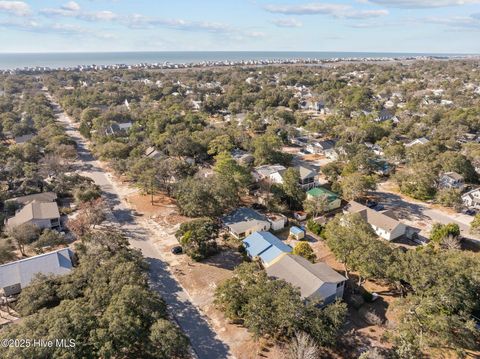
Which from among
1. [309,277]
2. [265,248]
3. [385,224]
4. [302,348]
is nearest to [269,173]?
[385,224]

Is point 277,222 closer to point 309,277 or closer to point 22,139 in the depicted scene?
point 309,277

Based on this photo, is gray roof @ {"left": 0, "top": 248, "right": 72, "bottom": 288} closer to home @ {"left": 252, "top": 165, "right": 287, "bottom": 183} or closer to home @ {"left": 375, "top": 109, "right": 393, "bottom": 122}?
home @ {"left": 252, "top": 165, "right": 287, "bottom": 183}

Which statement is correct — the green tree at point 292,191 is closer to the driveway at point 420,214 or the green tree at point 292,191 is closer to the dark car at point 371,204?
the dark car at point 371,204

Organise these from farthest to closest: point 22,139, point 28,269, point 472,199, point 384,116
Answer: point 384,116 → point 22,139 → point 472,199 → point 28,269

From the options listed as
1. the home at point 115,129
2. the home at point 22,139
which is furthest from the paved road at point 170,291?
the home at point 22,139

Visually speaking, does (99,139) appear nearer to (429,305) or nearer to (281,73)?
(429,305)

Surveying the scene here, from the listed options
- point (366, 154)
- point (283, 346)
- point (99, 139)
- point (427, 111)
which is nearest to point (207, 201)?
point (283, 346)
